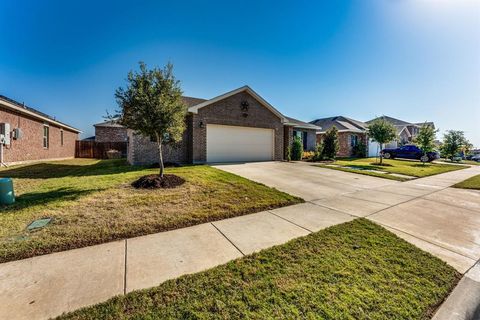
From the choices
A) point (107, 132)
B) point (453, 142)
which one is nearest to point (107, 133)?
point (107, 132)

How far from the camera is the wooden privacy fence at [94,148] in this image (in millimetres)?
20219

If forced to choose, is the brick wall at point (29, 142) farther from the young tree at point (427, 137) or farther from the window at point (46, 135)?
the young tree at point (427, 137)

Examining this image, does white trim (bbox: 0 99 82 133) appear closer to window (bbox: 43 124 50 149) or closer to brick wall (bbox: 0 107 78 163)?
brick wall (bbox: 0 107 78 163)

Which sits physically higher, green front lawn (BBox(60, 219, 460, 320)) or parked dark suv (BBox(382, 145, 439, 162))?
parked dark suv (BBox(382, 145, 439, 162))

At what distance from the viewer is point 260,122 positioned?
14633 millimetres

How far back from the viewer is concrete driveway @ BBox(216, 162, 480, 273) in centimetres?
326

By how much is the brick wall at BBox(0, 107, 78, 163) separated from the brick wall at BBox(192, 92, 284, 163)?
9.91 metres

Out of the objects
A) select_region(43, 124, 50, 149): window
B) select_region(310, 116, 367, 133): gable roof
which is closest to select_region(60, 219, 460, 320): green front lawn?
select_region(43, 124, 50, 149): window

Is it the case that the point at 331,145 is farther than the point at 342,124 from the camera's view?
No

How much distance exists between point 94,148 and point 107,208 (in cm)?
2029

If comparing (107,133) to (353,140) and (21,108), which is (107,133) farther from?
(353,140)

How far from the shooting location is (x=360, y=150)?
23.7 m

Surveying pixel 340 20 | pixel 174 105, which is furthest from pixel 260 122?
pixel 174 105

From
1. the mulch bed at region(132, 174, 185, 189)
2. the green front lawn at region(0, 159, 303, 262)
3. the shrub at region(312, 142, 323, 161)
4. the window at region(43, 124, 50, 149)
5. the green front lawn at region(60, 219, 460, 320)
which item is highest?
the window at region(43, 124, 50, 149)
